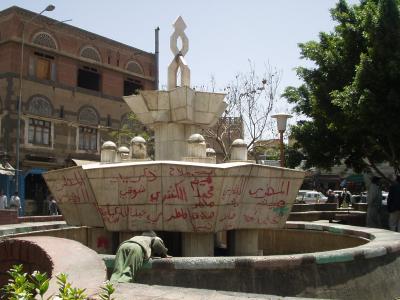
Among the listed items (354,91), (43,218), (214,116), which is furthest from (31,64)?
(214,116)

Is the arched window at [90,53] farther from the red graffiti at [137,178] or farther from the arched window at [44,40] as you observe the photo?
the red graffiti at [137,178]

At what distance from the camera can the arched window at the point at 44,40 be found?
30562 millimetres

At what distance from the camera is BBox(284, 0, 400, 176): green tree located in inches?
562

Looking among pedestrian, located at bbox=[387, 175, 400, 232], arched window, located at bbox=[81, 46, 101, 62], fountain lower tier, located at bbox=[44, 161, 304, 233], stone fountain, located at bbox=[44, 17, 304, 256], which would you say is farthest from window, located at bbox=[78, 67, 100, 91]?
fountain lower tier, located at bbox=[44, 161, 304, 233]

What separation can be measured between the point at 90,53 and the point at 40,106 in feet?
18.7

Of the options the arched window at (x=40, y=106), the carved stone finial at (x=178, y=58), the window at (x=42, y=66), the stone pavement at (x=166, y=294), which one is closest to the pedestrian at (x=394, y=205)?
the carved stone finial at (x=178, y=58)

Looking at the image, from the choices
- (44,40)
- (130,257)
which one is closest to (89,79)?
(44,40)

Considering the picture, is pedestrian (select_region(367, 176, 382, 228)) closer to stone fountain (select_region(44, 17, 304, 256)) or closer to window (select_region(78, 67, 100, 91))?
stone fountain (select_region(44, 17, 304, 256))

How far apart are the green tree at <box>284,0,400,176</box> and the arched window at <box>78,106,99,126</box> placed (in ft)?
57.4

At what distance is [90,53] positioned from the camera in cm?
3409

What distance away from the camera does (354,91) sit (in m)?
14.6

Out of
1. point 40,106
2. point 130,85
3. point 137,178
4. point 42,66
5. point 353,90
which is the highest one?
point 130,85

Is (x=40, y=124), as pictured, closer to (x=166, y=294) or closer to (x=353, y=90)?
(x=353, y=90)

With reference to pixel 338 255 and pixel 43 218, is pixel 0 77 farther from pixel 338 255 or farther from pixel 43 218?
pixel 338 255
